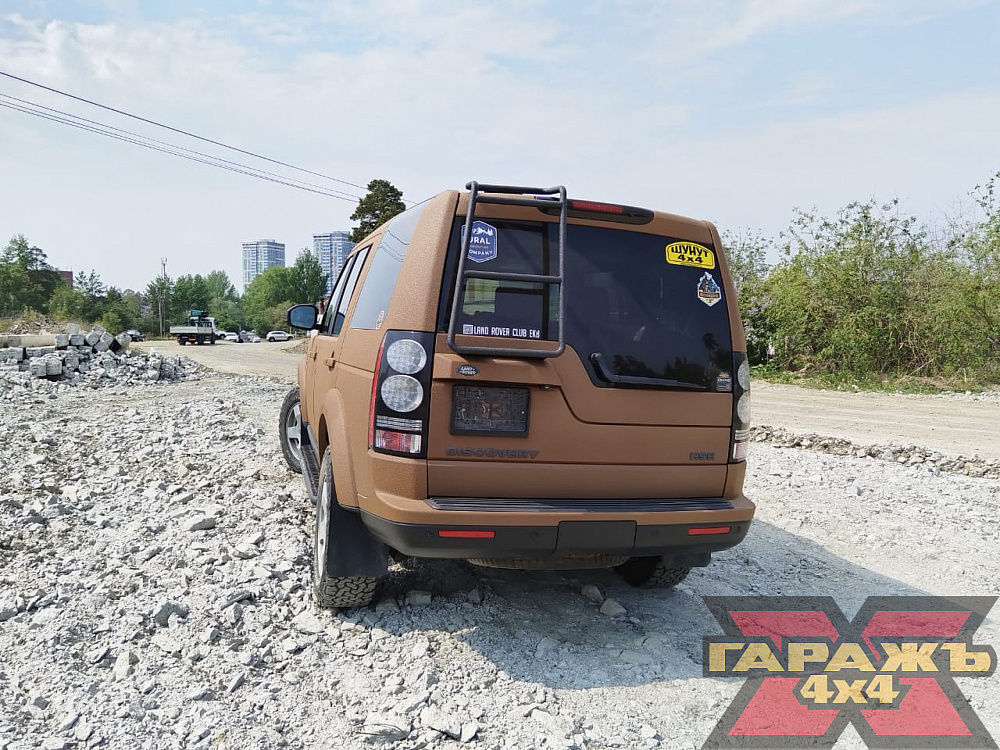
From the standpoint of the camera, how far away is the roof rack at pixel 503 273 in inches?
124

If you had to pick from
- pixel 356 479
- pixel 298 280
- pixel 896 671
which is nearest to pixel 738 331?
pixel 896 671

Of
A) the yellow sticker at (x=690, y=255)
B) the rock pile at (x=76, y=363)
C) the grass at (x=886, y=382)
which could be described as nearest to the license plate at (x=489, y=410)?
the yellow sticker at (x=690, y=255)

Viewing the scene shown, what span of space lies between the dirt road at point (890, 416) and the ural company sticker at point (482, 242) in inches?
315

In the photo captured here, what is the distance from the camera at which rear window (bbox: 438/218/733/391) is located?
A: 329 cm

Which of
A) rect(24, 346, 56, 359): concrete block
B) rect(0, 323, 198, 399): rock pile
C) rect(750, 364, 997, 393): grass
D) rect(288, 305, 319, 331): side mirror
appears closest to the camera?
rect(288, 305, 319, 331): side mirror

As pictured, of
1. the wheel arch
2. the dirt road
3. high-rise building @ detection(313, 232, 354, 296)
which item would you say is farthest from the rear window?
high-rise building @ detection(313, 232, 354, 296)

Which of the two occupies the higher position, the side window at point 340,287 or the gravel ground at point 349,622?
the side window at point 340,287

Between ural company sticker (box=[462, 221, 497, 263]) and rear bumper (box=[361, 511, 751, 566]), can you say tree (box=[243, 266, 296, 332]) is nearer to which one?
ural company sticker (box=[462, 221, 497, 263])

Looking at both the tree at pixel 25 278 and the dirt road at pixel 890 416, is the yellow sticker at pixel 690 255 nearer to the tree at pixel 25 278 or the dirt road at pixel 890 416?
the dirt road at pixel 890 416

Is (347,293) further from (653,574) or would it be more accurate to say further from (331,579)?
(653,574)

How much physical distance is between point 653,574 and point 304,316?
3.68 m

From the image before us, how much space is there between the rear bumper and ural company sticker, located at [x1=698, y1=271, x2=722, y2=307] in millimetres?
1128

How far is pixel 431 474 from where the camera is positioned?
3170 millimetres

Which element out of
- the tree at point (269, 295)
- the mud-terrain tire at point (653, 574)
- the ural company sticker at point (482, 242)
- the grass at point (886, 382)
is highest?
the tree at point (269, 295)
